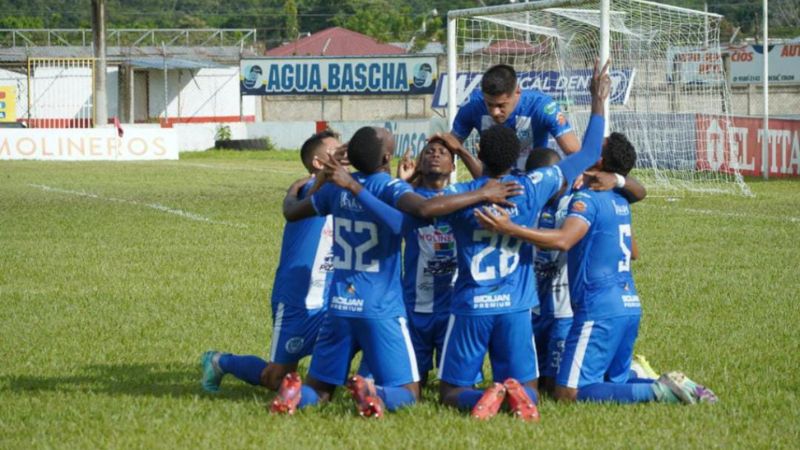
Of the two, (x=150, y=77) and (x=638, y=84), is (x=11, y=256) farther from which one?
(x=150, y=77)

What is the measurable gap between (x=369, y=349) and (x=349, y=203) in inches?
32.8

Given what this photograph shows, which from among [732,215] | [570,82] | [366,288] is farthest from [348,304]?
[570,82]

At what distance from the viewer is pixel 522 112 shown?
839 cm

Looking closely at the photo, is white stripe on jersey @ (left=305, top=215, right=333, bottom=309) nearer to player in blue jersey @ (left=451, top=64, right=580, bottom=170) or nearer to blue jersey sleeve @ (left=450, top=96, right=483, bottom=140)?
player in blue jersey @ (left=451, top=64, right=580, bottom=170)

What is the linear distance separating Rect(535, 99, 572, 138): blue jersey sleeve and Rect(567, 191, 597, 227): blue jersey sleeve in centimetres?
107

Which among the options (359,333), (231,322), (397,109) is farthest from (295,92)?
(359,333)

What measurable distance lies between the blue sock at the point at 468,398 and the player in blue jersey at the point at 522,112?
182 cm

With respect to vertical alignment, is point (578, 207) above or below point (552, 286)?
above

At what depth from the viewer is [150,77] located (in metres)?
61.2

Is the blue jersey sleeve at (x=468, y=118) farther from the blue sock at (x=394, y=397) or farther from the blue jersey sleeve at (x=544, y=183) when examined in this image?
the blue sock at (x=394, y=397)

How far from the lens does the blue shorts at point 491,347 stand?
702 centimetres

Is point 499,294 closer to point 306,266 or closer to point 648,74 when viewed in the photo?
point 306,266

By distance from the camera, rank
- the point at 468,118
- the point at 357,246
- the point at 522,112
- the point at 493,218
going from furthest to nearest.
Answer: the point at 468,118 → the point at 522,112 → the point at 357,246 → the point at 493,218

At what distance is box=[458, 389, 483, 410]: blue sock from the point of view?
703 centimetres
